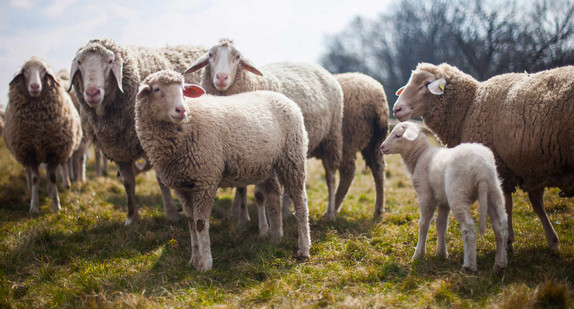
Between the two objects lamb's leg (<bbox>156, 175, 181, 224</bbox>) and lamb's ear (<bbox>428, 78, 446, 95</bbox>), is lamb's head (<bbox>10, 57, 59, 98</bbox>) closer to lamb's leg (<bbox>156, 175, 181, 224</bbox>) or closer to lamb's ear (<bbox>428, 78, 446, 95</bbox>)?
lamb's leg (<bbox>156, 175, 181, 224</bbox>)

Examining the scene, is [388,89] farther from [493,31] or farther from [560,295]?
[560,295]

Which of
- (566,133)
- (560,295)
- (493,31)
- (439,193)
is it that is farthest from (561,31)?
(560,295)

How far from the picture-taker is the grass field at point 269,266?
3.11 meters

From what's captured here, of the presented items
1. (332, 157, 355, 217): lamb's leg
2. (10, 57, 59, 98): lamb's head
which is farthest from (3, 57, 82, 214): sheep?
(332, 157, 355, 217): lamb's leg

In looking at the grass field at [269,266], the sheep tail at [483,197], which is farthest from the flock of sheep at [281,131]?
the grass field at [269,266]

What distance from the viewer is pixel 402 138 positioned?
4211 mm

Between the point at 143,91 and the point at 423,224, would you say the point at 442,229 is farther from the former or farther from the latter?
the point at 143,91

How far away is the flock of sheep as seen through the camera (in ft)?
12.0

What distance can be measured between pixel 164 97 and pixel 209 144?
593 millimetres

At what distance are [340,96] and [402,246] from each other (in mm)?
2946

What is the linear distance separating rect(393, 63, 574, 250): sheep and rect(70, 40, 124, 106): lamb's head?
3.63 m

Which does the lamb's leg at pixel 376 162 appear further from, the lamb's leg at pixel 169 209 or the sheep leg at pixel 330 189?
the lamb's leg at pixel 169 209

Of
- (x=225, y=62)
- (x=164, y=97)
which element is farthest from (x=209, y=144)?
(x=225, y=62)

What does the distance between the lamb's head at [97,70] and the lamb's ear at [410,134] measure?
3.50m
